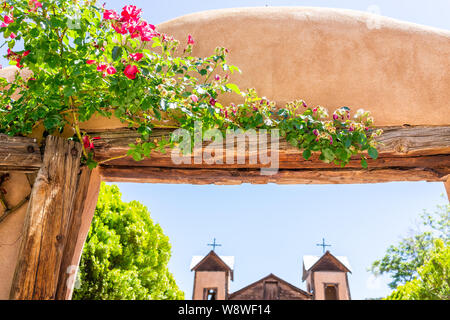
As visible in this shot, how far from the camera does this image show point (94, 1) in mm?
2377

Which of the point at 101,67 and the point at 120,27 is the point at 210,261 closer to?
the point at 101,67

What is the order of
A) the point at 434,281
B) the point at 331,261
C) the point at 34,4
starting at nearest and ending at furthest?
the point at 34,4, the point at 434,281, the point at 331,261

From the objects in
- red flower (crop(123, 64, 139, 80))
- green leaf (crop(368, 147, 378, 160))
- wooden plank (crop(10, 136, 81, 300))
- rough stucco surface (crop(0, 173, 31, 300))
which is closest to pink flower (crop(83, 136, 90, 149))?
wooden plank (crop(10, 136, 81, 300))

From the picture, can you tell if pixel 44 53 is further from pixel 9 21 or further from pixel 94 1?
pixel 94 1

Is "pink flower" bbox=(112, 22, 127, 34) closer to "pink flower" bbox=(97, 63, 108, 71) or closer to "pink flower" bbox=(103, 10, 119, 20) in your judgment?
"pink flower" bbox=(103, 10, 119, 20)

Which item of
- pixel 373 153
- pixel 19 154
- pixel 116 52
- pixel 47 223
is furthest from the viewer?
pixel 19 154

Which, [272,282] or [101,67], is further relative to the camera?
[272,282]

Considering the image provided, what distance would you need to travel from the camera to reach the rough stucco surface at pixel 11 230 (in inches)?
116

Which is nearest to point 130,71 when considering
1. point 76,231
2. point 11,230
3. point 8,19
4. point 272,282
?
point 8,19

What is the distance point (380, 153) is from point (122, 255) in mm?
7659

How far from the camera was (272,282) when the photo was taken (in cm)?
1666

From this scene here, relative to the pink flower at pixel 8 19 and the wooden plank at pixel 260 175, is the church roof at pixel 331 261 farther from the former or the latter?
the pink flower at pixel 8 19

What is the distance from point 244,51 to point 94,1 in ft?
4.51
